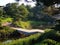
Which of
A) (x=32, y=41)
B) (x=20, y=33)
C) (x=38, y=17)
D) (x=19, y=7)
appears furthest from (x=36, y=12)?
(x=32, y=41)

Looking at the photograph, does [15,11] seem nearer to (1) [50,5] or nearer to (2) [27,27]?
(2) [27,27]

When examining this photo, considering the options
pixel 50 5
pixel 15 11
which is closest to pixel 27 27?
pixel 15 11

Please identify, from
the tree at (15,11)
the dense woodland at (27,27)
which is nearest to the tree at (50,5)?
the dense woodland at (27,27)

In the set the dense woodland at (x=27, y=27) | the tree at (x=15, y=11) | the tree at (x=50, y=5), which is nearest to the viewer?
the tree at (x=50, y=5)

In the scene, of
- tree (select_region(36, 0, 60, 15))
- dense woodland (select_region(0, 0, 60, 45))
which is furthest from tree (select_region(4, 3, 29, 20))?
tree (select_region(36, 0, 60, 15))

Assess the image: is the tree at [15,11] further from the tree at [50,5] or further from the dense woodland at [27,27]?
the tree at [50,5]

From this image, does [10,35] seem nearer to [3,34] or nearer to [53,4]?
[3,34]

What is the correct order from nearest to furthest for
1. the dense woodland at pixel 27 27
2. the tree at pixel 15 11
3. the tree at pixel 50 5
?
the tree at pixel 50 5 < the dense woodland at pixel 27 27 < the tree at pixel 15 11

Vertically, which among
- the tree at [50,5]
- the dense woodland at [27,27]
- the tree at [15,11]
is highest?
the tree at [50,5]

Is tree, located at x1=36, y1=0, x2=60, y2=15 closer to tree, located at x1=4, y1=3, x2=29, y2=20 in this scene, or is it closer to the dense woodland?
the dense woodland

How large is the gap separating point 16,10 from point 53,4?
965 inches

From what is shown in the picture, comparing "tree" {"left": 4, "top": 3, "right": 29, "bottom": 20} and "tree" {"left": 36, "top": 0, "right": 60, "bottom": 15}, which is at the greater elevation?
"tree" {"left": 36, "top": 0, "right": 60, "bottom": 15}

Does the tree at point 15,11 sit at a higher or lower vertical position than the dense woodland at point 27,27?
lower

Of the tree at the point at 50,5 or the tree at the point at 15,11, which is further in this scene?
the tree at the point at 15,11
